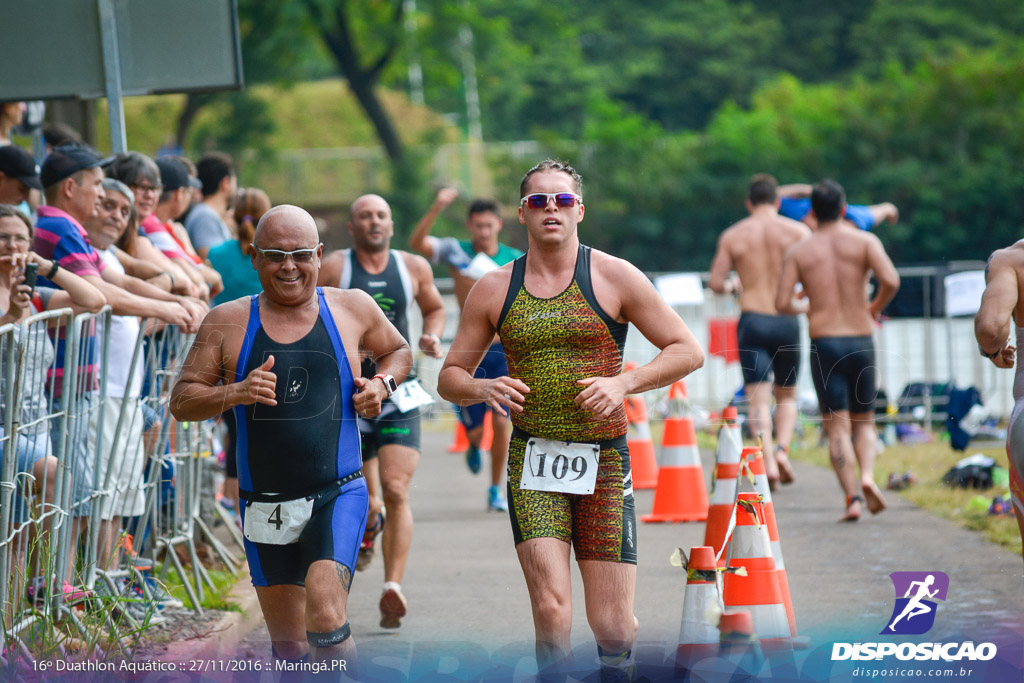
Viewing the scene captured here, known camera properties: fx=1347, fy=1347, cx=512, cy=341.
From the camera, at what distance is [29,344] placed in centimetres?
490

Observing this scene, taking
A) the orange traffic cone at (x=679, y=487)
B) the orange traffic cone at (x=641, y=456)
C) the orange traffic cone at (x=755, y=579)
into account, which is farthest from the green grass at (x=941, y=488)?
the orange traffic cone at (x=755, y=579)

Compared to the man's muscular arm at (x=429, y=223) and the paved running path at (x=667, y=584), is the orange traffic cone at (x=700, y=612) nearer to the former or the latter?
the paved running path at (x=667, y=584)

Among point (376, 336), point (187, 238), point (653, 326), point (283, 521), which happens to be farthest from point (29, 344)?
point (187, 238)

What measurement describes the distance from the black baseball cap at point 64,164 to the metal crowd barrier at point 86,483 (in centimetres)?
86

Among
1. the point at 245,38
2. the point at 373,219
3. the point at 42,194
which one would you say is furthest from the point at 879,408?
the point at 245,38

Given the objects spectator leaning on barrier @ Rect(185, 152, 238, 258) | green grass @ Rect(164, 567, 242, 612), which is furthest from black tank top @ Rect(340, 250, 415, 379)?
spectator leaning on barrier @ Rect(185, 152, 238, 258)

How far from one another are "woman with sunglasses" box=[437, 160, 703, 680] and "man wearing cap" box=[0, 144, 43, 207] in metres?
2.82

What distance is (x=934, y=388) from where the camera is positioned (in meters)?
13.5

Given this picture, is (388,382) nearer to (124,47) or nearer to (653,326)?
(653,326)

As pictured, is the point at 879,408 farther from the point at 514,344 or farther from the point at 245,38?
the point at 245,38

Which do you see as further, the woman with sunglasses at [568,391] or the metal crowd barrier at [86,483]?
the metal crowd barrier at [86,483]

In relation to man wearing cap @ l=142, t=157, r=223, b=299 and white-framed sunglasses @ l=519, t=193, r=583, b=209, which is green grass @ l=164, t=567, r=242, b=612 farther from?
white-framed sunglasses @ l=519, t=193, r=583, b=209

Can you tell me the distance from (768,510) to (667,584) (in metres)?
1.38

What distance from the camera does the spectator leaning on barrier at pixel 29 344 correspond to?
16.1ft
